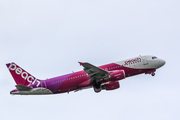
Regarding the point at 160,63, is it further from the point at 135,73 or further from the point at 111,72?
the point at 111,72

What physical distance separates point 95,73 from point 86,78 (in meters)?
2.33

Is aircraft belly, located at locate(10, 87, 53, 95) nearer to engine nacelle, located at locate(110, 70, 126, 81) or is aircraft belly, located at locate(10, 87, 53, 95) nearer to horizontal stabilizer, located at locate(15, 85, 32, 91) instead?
horizontal stabilizer, located at locate(15, 85, 32, 91)

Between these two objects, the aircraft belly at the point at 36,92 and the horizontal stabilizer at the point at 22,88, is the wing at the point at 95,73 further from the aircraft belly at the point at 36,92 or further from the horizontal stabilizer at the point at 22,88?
the horizontal stabilizer at the point at 22,88

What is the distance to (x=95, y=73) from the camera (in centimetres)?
6259

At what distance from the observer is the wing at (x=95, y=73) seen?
61450 millimetres

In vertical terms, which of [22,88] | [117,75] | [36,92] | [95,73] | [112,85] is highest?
[95,73]

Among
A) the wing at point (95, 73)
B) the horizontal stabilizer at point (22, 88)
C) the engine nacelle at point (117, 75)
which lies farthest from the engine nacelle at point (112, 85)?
the horizontal stabilizer at point (22, 88)

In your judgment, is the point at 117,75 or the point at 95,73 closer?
the point at 117,75

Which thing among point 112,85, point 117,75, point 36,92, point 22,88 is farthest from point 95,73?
point 22,88

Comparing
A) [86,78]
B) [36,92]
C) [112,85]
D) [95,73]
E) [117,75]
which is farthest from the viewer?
[112,85]

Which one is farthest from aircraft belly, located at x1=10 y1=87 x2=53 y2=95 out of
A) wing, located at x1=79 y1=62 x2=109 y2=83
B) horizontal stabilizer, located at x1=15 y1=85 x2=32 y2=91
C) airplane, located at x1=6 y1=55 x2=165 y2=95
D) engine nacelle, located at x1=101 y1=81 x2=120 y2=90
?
engine nacelle, located at x1=101 y1=81 x2=120 y2=90

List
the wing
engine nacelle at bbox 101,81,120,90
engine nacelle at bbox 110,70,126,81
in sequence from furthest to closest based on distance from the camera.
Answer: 1. engine nacelle at bbox 101,81,120,90
2. engine nacelle at bbox 110,70,126,81
3. the wing

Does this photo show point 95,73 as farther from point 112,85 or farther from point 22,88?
point 22,88

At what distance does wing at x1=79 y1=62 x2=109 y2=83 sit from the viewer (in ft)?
202
